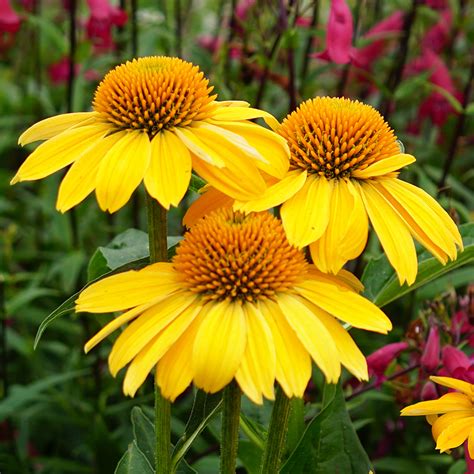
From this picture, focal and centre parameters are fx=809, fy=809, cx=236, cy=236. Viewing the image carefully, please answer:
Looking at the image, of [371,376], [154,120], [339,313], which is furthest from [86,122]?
[371,376]

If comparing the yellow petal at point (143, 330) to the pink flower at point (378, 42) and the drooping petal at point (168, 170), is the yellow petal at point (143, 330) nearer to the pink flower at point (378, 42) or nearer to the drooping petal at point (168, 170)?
the drooping petal at point (168, 170)

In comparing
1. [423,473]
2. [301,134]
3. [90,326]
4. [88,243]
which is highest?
[301,134]

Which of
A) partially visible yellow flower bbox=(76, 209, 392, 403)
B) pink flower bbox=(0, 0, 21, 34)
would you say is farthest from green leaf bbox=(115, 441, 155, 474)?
pink flower bbox=(0, 0, 21, 34)

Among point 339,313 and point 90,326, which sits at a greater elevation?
point 339,313

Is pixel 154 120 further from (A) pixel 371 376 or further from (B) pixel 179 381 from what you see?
(A) pixel 371 376

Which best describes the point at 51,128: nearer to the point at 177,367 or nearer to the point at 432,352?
the point at 177,367

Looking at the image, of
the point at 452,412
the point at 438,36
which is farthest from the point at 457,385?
the point at 438,36

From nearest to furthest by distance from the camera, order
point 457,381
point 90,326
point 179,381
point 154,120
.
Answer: point 179,381, point 154,120, point 457,381, point 90,326

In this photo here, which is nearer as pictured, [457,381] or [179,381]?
[179,381]
